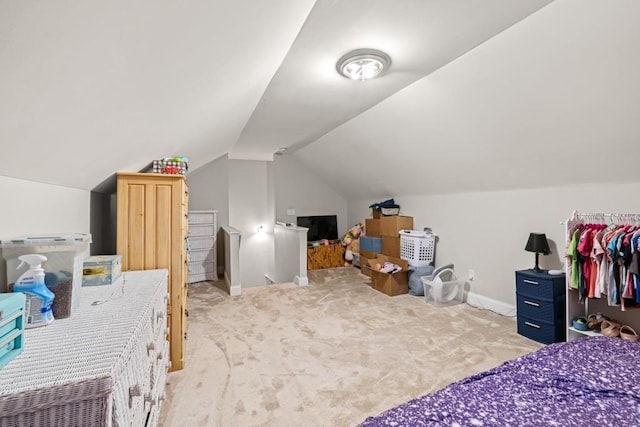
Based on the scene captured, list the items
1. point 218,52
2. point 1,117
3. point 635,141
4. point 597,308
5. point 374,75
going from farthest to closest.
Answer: point 597,308 → point 374,75 → point 635,141 → point 218,52 → point 1,117

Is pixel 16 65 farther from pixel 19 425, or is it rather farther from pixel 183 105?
pixel 183 105

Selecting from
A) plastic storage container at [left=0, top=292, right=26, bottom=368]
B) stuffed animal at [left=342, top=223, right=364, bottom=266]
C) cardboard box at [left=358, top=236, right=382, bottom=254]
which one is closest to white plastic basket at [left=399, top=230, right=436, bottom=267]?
cardboard box at [left=358, top=236, right=382, bottom=254]

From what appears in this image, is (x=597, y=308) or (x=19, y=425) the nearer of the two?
(x=19, y=425)

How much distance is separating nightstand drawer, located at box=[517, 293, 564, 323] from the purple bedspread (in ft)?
3.98

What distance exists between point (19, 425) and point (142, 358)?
486 mm

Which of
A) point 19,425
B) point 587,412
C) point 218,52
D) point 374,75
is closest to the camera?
point 19,425

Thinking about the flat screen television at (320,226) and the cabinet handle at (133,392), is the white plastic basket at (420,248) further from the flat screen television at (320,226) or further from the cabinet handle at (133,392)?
the cabinet handle at (133,392)

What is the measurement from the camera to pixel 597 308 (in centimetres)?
270

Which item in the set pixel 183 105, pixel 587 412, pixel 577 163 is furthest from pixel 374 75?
pixel 587 412

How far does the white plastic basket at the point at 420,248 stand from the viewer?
14.7 feet

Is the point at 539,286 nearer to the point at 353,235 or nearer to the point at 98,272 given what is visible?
the point at 98,272

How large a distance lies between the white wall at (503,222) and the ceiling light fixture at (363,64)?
2239 millimetres

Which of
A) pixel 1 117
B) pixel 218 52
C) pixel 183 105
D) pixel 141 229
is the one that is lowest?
pixel 141 229

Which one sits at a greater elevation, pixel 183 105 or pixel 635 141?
pixel 183 105
